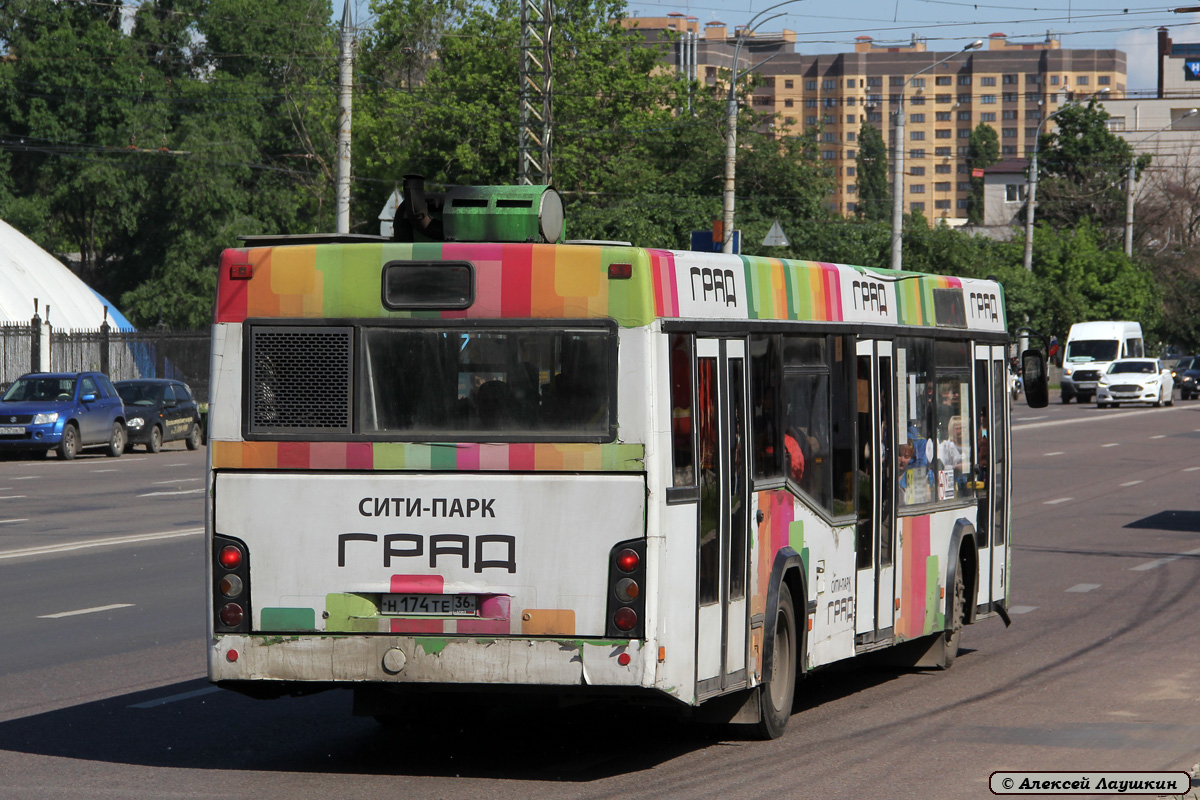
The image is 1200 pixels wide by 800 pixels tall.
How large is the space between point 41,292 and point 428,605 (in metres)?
54.3

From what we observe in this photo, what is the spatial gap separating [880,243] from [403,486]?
5356cm

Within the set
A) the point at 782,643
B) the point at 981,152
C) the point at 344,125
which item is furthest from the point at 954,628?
the point at 981,152

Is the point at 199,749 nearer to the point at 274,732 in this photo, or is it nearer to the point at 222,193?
the point at 274,732

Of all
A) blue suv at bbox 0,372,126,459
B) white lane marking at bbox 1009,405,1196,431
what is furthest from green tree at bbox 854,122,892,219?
blue suv at bbox 0,372,126,459

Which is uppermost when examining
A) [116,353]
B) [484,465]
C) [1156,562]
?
[116,353]

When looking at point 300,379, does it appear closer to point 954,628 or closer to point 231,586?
point 231,586

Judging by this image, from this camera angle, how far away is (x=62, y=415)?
32.1 m

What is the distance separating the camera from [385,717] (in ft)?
27.8

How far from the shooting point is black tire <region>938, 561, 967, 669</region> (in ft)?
35.1

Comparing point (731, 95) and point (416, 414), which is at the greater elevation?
point (731, 95)

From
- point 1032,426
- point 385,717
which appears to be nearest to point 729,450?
point 385,717

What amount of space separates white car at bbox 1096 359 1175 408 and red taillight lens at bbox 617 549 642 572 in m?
50.4

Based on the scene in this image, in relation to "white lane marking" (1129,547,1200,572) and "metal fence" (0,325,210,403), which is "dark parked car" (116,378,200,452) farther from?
"white lane marking" (1129,547,1200,572)

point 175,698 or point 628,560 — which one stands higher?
point 628,560
